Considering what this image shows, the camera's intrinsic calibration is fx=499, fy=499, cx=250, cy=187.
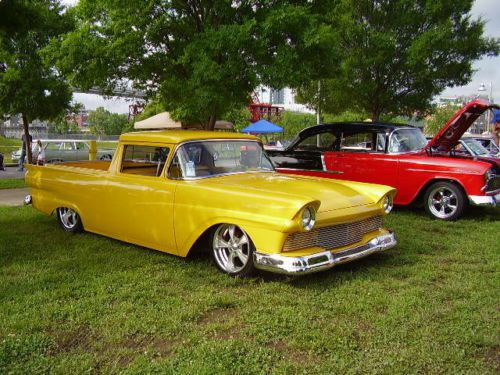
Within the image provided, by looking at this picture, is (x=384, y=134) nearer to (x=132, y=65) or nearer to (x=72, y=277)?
(x=132, y=65)

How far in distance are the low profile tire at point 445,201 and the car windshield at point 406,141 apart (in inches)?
35.2

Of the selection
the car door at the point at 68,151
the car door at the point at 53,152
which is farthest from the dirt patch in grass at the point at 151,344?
the car door at the point at 68,151

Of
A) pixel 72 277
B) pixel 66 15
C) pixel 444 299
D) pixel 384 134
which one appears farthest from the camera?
pixel 66 15

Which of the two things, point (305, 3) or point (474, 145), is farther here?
point (474, 145)

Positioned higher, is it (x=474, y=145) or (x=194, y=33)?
(x=194, y=33)

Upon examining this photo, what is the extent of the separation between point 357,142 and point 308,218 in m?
4.92

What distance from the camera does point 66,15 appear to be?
525 inches

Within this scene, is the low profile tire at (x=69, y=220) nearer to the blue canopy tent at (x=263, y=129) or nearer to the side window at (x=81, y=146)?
the side window at (x=81, y=146)

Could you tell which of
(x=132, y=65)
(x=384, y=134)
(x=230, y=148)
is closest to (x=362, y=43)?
(x=384, y=134)

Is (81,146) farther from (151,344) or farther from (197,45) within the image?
(151,344)

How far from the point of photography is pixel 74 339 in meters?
3.54

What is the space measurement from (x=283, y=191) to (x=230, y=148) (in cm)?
122

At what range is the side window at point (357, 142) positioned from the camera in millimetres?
9027

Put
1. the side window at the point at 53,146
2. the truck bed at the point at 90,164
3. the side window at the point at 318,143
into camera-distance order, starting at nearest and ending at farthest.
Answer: the truck bed at the point at 90,164 → the side window at the point at 318,143 → the side window at the point at 53,146
